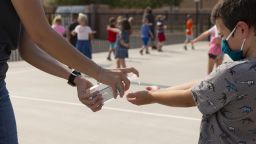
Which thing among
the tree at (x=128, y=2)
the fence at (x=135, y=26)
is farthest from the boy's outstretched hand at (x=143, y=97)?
the tree at (x=128, y=2)

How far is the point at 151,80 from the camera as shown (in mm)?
10344

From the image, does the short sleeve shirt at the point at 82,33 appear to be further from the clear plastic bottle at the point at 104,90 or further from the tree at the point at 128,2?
the tree at the point at 128,2

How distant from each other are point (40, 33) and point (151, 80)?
27.4ft

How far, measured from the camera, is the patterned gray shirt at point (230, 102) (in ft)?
6.70

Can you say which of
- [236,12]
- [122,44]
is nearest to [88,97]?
[236,12]

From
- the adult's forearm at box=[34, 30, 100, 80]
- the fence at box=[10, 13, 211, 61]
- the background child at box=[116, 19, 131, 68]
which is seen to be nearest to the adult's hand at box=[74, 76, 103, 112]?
the adult's forearm at box=[34, 30, 100, 80]

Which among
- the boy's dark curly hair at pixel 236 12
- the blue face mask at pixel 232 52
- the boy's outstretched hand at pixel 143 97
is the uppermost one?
the boy's dark curly hair at pixel 236 12

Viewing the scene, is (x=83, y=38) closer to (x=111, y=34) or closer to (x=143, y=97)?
(x=111, y=34)

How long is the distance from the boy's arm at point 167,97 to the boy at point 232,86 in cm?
7

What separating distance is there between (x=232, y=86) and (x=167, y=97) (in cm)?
39

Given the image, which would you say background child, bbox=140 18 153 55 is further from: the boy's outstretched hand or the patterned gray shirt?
the patterned gray shirt

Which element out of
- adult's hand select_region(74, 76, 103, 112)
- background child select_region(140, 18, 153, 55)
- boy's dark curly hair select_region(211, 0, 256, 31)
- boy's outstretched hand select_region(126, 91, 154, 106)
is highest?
boy's dark curly hair select_region(211, 0, 256, 31)

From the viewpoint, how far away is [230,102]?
2.09 metres

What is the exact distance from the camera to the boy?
2039 mm
